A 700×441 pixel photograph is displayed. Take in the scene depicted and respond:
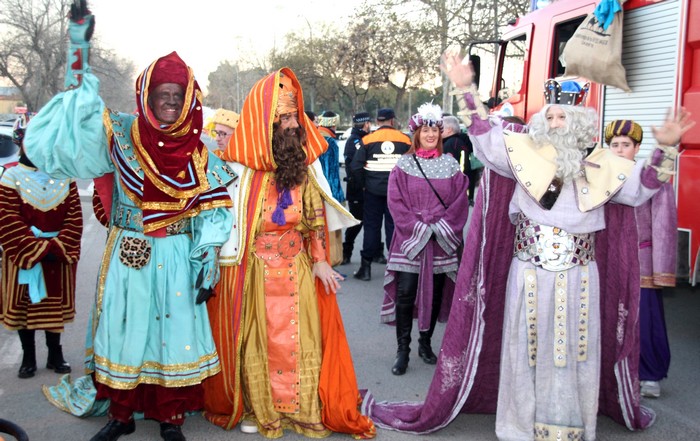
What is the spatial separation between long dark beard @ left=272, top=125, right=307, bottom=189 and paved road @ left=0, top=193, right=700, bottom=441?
1.50 metres

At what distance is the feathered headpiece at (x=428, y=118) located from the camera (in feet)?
17.0

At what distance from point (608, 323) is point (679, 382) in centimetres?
145

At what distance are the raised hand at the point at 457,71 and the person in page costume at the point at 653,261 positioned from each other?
1625 mm

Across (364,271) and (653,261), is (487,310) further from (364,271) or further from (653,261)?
(364,271)

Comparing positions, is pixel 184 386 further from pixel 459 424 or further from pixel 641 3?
pixel 641 3

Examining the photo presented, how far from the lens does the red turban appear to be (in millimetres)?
3531

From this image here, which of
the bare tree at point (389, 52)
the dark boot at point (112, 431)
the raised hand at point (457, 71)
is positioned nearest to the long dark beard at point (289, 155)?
the raised hand at point (457, 71)

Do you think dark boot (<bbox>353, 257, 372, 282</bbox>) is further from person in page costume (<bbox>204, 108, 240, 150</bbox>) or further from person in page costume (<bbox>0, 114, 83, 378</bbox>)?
person in page costume (<bbox>0, 114, 83, 378</bbox>)

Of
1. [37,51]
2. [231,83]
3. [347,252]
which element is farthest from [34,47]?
[347,252]

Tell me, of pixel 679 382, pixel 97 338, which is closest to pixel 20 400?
pixel 97 338

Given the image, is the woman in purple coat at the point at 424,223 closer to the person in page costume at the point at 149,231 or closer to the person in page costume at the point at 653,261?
the person in page costume at the point at 653,261

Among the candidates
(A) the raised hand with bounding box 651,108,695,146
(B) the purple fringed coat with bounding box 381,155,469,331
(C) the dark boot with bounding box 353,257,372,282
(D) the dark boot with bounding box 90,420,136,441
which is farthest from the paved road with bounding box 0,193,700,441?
(A) the raised hand with bounding box 651,108,695,146

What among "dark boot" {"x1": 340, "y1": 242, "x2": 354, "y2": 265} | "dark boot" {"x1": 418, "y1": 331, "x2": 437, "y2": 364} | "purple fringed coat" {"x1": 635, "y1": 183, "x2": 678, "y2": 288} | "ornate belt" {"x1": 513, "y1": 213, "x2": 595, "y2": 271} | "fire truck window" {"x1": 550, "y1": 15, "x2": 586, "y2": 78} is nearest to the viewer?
"ornate belt" {"x1": 513, "y1": 213, "x2": 595, "y2": 271}

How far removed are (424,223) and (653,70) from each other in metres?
2.57
